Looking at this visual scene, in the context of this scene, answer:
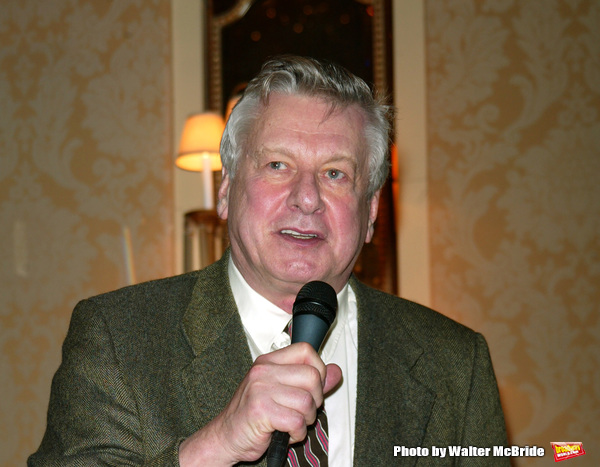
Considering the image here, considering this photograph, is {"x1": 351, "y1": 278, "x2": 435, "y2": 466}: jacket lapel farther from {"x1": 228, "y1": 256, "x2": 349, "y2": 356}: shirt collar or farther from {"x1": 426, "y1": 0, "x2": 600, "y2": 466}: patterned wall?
{"x1": 426, "y1": 0, "x2": 600, "y2": 466}: patterned wall

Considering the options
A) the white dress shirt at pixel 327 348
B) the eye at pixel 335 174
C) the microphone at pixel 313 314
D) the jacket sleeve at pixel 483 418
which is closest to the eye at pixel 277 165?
the eye at pixel 335 174

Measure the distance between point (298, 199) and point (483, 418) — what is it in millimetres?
732

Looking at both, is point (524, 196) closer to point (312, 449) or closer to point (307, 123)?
point (307, 123)

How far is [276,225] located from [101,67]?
8.56 ft

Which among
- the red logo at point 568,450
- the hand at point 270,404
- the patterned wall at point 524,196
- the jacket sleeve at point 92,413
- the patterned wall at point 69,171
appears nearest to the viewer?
the hand at point 270,404

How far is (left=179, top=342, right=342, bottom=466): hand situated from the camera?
43.2 inches

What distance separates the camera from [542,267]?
3299 mm

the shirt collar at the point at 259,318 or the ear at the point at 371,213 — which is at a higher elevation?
the ear at the point at 371,213

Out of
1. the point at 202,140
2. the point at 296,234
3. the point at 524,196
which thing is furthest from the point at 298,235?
the point at 524,196

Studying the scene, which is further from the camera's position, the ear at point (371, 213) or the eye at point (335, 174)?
the ear at point (371, 213)

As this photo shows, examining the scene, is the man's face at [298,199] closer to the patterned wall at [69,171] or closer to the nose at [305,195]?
the nose at [305,195]

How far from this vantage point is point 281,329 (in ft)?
5.55

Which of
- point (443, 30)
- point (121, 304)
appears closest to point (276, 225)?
point (121, 304)

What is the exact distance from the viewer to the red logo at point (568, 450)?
9.30 feet
